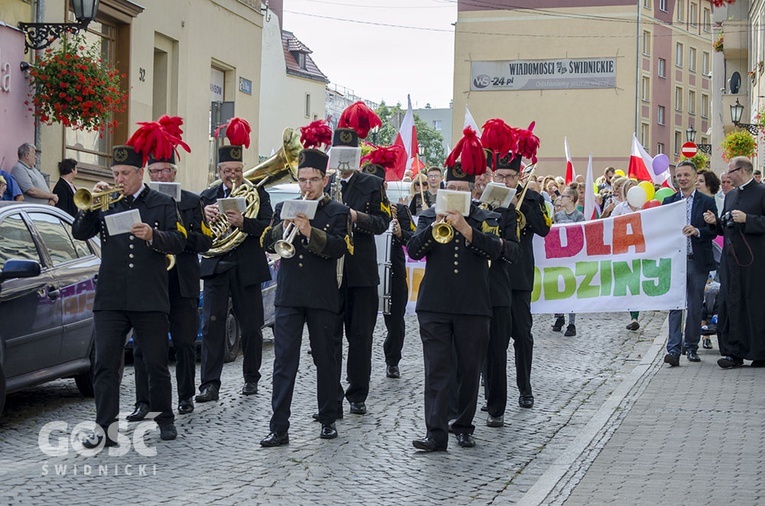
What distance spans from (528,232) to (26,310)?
417cm

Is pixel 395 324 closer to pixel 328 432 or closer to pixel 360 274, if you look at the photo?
pixel 360 274

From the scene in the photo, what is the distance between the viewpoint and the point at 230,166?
35.1ft

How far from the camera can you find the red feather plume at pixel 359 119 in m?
10.4

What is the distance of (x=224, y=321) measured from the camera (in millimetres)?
10641

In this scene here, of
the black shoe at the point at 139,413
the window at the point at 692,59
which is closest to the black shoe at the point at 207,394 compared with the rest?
the black shoe at the point at 139,413

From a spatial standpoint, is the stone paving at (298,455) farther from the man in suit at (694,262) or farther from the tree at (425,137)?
the tree at (425,137)

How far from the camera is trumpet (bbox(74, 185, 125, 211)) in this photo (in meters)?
8.43

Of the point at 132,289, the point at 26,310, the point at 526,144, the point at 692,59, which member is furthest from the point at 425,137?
the point at 132,289

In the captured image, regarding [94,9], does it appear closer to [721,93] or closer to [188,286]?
[188,286]

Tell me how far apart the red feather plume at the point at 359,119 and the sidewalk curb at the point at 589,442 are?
301cm

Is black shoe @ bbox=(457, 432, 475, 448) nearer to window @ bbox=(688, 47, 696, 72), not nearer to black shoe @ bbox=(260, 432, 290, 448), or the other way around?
black shoe @ bbox=(260, 432, 290, 448)

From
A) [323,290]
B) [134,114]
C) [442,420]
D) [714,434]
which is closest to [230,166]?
[323,290]

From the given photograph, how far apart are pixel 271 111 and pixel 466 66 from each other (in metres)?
11.4

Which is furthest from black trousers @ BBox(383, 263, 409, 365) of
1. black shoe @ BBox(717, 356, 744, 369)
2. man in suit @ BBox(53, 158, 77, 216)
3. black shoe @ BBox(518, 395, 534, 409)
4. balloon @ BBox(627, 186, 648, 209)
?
balloon @ BBox(627, 186, 648, 209)
